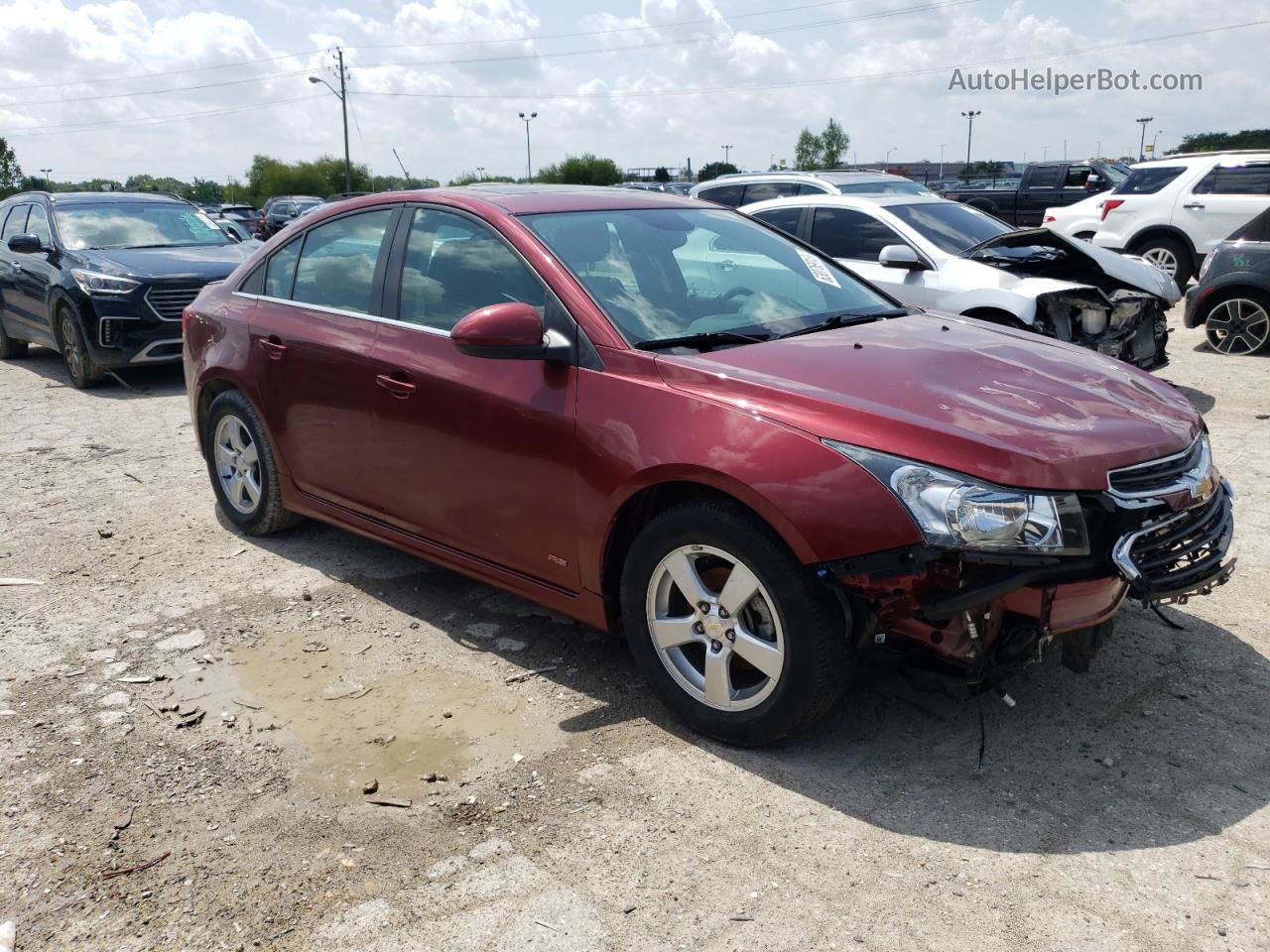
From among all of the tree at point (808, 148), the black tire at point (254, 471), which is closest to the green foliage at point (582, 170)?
the tree at point (808, 148)

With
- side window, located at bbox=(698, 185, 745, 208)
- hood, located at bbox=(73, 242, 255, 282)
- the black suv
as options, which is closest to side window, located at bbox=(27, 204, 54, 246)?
the black suv

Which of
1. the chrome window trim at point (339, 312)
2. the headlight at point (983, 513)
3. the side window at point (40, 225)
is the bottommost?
the headlight at point (983, 513)

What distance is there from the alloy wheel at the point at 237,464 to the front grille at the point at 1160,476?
393cm

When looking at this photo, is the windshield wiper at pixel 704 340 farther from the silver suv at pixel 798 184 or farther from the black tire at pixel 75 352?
the silver suv at pixel 798 184

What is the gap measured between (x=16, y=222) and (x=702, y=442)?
1088 cm

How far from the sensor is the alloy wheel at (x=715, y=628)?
10.7 feet

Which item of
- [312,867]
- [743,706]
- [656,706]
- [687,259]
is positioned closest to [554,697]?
[656,706]

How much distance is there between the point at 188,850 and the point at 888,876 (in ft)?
6.29

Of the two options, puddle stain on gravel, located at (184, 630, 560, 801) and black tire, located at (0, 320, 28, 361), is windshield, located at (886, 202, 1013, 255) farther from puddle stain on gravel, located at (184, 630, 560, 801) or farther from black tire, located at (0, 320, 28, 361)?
black tire, located at (0, 320, 28, 361)

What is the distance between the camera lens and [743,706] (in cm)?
337

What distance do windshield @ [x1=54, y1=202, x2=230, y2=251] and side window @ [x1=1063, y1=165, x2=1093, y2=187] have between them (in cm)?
1796

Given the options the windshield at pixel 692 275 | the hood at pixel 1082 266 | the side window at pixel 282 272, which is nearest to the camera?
the windshield at pixel 692 275

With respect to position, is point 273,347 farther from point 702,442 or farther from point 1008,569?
point 1008,569

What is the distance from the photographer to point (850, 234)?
8.85 metres
